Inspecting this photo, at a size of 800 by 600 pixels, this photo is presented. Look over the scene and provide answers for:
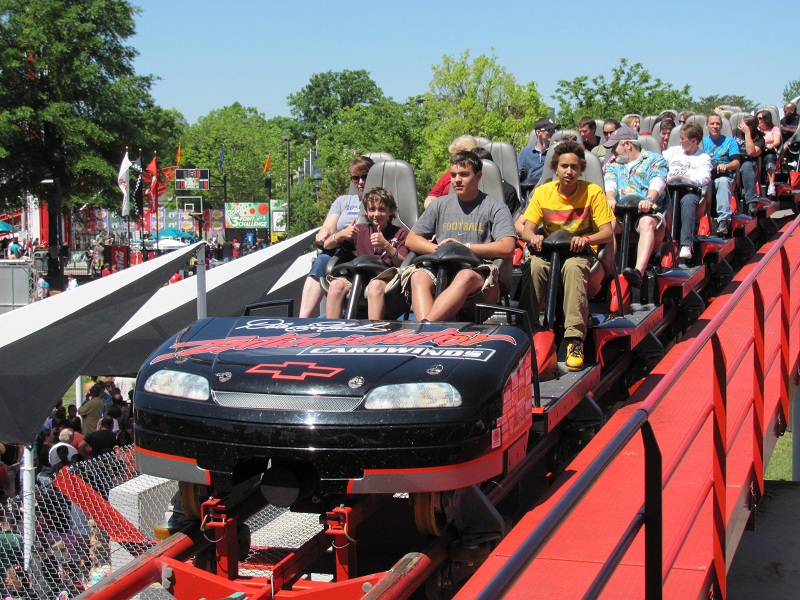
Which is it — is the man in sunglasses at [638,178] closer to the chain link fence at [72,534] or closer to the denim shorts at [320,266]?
the denim shorts at [320,266]

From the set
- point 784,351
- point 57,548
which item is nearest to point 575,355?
point 784,351

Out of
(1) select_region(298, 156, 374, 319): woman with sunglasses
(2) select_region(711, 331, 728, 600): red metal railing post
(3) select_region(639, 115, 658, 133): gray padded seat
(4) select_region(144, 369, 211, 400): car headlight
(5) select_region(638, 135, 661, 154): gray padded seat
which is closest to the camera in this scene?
(2) select_region(711, 331, 728, 600): red metal railing post

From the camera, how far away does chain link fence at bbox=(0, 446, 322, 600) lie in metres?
5.63

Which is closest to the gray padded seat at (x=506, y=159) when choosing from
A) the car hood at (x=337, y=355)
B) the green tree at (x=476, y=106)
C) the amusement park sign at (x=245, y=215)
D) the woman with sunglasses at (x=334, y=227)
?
the woman with sunglasses at (x=334, y=227)

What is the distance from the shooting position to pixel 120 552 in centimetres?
598

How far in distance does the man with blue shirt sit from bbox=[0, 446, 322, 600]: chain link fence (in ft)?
22.5

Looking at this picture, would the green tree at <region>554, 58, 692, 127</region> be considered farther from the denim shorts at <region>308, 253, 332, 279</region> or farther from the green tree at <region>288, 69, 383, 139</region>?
the green tree at <region>288, 69, 383, 139</region>

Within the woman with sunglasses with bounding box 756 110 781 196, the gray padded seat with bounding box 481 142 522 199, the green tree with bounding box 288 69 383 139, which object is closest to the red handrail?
the gray padded seat with bounding box 481 142 522 199

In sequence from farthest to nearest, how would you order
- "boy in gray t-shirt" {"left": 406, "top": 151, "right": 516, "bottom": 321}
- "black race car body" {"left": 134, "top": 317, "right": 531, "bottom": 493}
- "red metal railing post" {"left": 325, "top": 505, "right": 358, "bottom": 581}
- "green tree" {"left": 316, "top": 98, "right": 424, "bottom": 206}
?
"green tree" {"left": 316, "top": 98, "right": 424, "bottom": 206} → "boy in gray t-shirt" {"left": 406, "top": 151, "right": 516, "bottom": 321} → "red metal railing post" {"left": 325, "top": 505, "right": 358, "bottom": 581} → "black race car body" {"left": 134, "top": 317, "right": 531, "bottom": 493}

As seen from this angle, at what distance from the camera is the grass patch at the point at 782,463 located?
9.21 meters

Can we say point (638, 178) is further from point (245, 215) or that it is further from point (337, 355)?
point (245, 215)

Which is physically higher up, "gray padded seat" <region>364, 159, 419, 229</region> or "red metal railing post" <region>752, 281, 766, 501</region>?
"gray padded seat" <region>364, 159, 419, 229</region>

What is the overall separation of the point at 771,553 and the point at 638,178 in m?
4.70

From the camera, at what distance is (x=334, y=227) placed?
8.16 m
